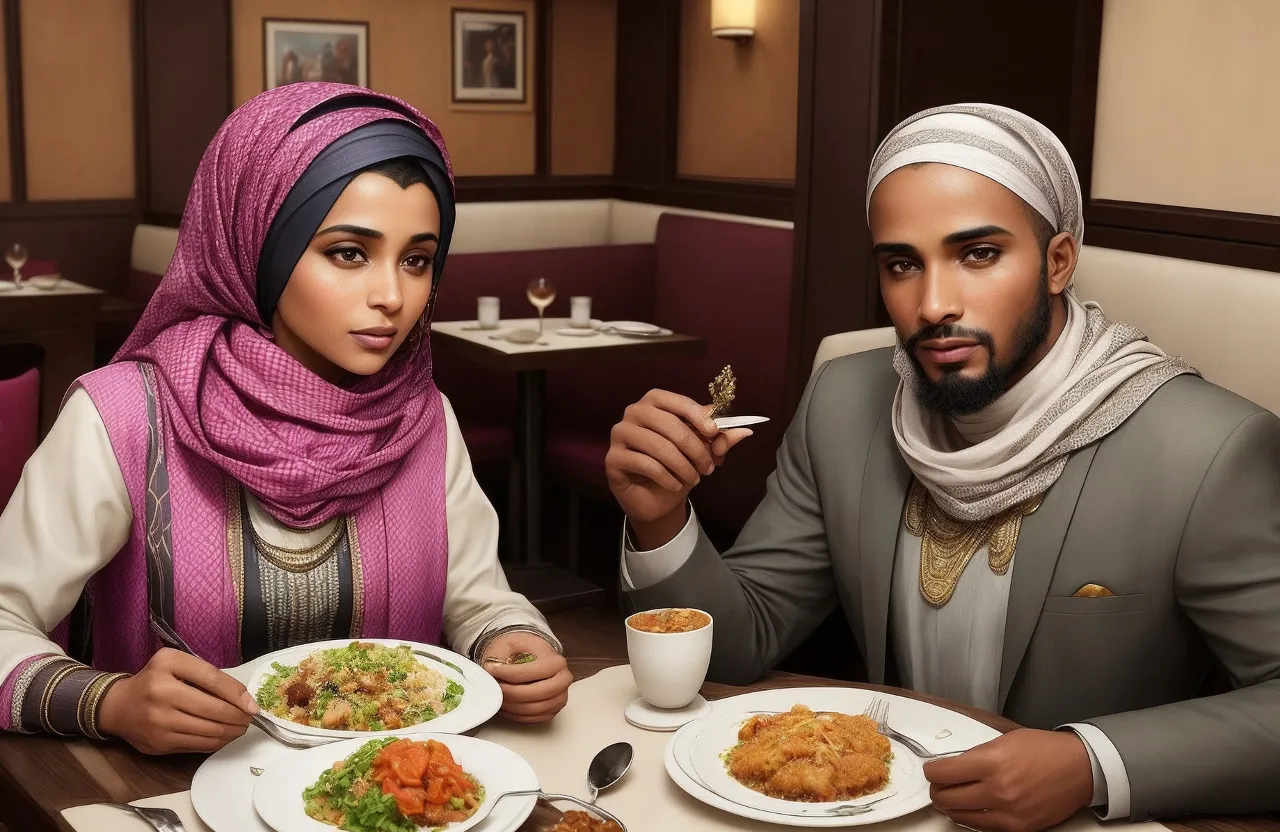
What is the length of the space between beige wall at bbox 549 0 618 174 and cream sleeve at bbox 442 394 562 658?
4952mm

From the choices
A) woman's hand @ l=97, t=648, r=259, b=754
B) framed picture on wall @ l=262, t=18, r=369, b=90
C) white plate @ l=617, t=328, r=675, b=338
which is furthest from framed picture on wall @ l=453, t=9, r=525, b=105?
woman's hand @ l=97, t=648, r=259, b=754

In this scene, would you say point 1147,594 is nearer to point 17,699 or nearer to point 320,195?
point 320,195

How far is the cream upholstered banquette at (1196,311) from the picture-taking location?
2.02m

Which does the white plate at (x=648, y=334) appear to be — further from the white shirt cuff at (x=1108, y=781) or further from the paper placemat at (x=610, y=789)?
the white shirt cuff at (x=1108, y=781)

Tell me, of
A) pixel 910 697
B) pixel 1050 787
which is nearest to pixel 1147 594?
pixel 910 697

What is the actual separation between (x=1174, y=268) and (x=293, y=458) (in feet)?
4.73

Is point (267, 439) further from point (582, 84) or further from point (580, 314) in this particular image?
point (582, 84)

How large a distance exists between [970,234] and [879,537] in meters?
0.42

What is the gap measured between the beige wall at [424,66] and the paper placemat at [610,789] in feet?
16.7

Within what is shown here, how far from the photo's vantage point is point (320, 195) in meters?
1.60

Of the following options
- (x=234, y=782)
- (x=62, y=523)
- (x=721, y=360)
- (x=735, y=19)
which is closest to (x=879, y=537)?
(x=234, y=782)

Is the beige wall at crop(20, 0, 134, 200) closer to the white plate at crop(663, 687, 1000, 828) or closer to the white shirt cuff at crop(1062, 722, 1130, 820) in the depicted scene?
the white plate at crop(663, 687, 1000, 828)

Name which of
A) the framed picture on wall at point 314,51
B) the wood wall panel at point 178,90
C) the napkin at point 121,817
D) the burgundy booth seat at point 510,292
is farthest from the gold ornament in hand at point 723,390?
the framed picture on wall at point 314,51

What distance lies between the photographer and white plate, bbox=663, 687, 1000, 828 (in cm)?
116
